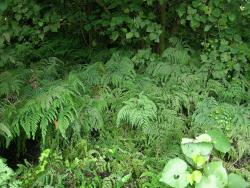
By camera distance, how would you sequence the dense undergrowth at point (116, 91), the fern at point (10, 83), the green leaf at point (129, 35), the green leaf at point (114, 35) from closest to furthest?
the dense undergrowth at point (116, 91) → the fern at point (10, 83) → the green leaf at point (129, 35) → the green leaf at point (114, 35)

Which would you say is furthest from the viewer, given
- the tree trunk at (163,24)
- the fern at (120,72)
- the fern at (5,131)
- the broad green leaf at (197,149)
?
→ the tree trunk at (163,24)

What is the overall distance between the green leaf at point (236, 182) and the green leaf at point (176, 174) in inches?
14.5

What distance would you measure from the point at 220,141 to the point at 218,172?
0.36 m

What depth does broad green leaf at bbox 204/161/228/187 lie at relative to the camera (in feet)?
9.56

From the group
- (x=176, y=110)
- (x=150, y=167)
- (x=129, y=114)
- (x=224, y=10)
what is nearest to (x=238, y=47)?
(x=224, y=10)

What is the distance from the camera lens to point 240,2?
4398mm

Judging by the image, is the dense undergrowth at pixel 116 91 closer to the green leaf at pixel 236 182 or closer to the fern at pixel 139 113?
the fern at pixel 139 113

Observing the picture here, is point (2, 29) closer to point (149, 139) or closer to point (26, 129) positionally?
point (26, 129)

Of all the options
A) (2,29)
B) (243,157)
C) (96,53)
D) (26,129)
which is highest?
(2,29)

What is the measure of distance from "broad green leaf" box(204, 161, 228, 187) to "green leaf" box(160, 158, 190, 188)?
161 millimetres

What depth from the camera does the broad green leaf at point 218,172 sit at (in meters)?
2.91

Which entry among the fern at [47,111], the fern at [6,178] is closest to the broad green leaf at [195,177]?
the fern at [47,111]

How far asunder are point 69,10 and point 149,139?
2083mm

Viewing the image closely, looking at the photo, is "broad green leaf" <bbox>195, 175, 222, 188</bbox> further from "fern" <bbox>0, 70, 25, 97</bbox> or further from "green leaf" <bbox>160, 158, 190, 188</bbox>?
"fern" <bbox>0, 70, 25, 97</bbox>
